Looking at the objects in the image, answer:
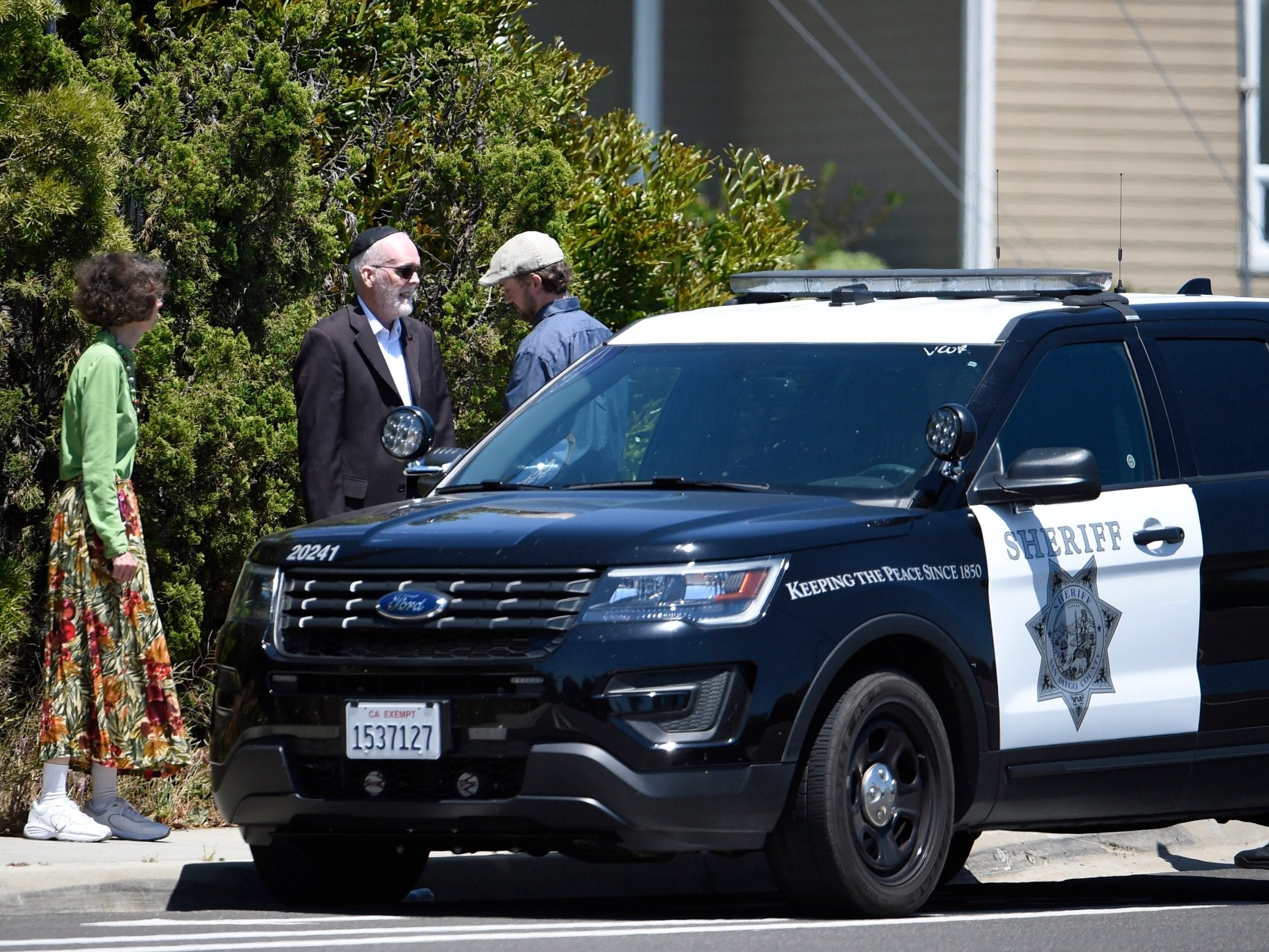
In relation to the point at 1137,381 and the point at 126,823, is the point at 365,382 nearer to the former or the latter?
the point at 126,823

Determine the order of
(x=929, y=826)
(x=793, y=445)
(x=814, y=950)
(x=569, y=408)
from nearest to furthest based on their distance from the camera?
(x=814, y=950) → (x=929, y=826) → (x=793, y=445) → (x=569, y=408)

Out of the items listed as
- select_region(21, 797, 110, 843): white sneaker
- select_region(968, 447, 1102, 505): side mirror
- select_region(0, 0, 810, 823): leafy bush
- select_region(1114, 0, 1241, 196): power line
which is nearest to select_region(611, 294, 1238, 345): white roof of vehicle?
select_region(968, 447, 1102, 505): side mirror

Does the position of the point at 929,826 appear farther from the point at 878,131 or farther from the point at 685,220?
the point at 878,131

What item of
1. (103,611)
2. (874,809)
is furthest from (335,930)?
(103,611)

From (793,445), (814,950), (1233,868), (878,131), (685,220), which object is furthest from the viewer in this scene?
(878,131)

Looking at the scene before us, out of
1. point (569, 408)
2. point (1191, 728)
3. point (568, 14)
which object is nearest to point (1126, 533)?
point (1191, 728)

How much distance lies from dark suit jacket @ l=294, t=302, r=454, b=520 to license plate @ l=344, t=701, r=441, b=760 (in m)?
2.38

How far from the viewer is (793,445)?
732 cm

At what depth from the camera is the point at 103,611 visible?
27.4 ft

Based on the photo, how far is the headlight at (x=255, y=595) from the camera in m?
6.77

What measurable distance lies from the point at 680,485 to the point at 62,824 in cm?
268

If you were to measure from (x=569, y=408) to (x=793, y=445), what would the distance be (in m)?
0.94

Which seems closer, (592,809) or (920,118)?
(592,809)

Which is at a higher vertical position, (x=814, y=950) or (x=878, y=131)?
(x=878, y=131)
